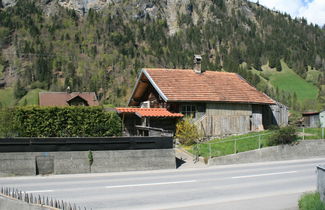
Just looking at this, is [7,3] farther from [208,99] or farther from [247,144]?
[247,144]

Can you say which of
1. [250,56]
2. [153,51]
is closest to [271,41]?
[250,56]

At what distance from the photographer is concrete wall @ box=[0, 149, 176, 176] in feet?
56.4

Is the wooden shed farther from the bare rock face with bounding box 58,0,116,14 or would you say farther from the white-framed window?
the bare rock face with bounding box 58,0,116,14

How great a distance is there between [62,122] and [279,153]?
45.6 ft

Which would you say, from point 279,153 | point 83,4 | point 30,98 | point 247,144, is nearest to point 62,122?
point 247,144

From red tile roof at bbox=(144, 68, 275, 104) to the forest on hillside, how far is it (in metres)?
83.1

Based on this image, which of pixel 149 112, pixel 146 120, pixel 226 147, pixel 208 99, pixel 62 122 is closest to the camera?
pixel 62 122

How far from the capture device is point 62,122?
819 inches

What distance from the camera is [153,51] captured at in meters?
161

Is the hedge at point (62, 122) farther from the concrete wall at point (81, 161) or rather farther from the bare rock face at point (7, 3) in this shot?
the bare rock face at point (7, 3)

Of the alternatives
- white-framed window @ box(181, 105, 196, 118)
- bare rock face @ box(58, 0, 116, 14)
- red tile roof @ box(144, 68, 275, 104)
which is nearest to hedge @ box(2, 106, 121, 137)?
red tile roof @ box(144, 68, 275, 104)

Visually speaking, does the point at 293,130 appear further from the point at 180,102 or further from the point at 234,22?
the point at 234,22

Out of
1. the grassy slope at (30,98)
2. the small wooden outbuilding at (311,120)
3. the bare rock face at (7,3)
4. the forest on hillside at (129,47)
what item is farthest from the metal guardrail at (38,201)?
the bare rock face at (7,3)

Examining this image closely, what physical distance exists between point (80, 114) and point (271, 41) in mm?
171721
